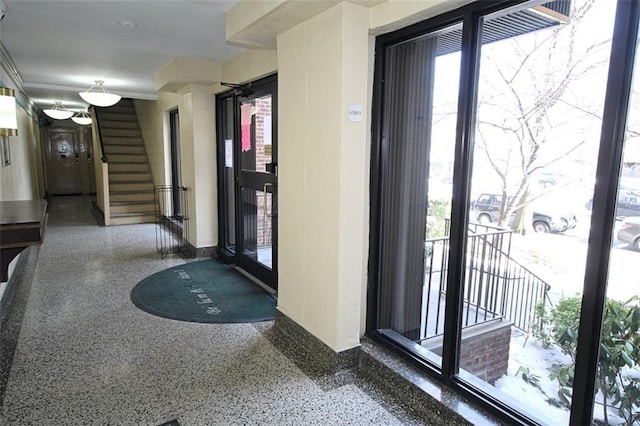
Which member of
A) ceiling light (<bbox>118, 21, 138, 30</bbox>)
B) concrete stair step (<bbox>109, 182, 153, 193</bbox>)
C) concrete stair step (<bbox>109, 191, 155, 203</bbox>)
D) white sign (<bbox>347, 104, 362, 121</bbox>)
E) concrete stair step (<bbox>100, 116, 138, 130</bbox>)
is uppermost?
ceiling light (<bbox>118, 21, 138, 30</bbox>)

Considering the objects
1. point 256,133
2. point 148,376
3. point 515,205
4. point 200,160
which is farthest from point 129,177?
point 515,205

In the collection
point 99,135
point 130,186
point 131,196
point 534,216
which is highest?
point 99,135

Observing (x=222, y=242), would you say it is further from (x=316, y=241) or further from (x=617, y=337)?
(x=617, y=337)

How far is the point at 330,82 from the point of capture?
7.97ft

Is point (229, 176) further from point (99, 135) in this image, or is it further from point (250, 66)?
point (99, 135)

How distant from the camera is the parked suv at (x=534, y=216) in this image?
1.77 m

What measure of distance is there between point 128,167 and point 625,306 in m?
9.15

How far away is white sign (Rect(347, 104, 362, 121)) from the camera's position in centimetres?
239

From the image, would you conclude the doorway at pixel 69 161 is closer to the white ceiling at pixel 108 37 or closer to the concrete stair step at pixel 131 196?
the concrete stair step at pixel 131 196

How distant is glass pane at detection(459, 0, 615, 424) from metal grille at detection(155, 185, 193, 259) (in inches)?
170

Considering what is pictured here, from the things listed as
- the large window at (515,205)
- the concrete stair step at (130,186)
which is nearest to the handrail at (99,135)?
the concrete stair step at (130,186)

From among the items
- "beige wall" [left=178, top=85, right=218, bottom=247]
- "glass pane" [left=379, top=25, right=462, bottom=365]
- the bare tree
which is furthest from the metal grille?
the bare tree

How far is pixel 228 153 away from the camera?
5.10 meters

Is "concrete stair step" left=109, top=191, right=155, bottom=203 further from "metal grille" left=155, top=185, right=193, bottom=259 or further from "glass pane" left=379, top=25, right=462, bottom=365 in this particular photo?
"glass pane" left=379, top=25, right=462, bottom=365
